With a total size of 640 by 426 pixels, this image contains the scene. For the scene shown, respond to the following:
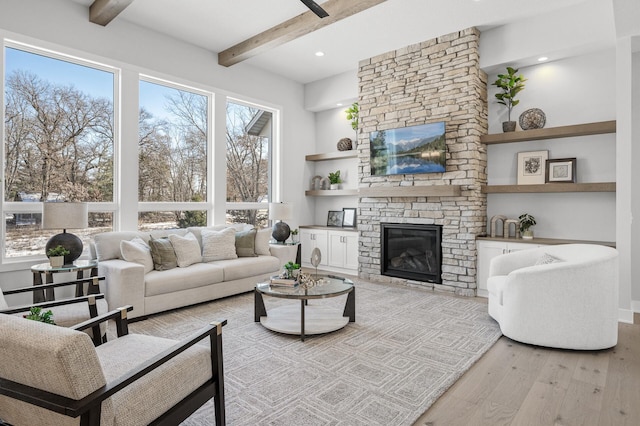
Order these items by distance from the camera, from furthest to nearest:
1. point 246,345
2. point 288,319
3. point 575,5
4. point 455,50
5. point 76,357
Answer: point 455,50 → point 575,5 → point 288,319 → point 246,345 → point 76,357

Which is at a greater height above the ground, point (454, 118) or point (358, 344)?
point (454, 118)

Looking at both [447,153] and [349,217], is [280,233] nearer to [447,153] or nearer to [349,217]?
[349,217]

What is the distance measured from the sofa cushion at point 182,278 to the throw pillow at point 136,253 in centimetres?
11

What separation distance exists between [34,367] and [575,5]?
5639 millimetres

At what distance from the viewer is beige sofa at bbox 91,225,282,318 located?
3621 mm

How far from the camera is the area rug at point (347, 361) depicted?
2123 millimetres

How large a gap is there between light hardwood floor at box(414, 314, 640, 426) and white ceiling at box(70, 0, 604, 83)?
3669 millimetres

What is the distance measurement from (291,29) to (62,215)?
3.26m

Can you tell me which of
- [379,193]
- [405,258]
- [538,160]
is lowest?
[405,258]

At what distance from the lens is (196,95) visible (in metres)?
5.55

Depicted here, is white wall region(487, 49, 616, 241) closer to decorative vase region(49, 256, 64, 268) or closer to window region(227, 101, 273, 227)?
window region(227, 101, 273, 227)

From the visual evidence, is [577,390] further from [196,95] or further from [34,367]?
[196,95]

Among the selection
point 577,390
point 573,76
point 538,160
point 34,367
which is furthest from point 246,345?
point 573,76

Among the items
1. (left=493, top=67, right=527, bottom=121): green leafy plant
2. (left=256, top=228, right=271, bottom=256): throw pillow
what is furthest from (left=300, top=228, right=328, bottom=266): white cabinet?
(left=493, top=67, right=527, bottom=121): green leafy plant
